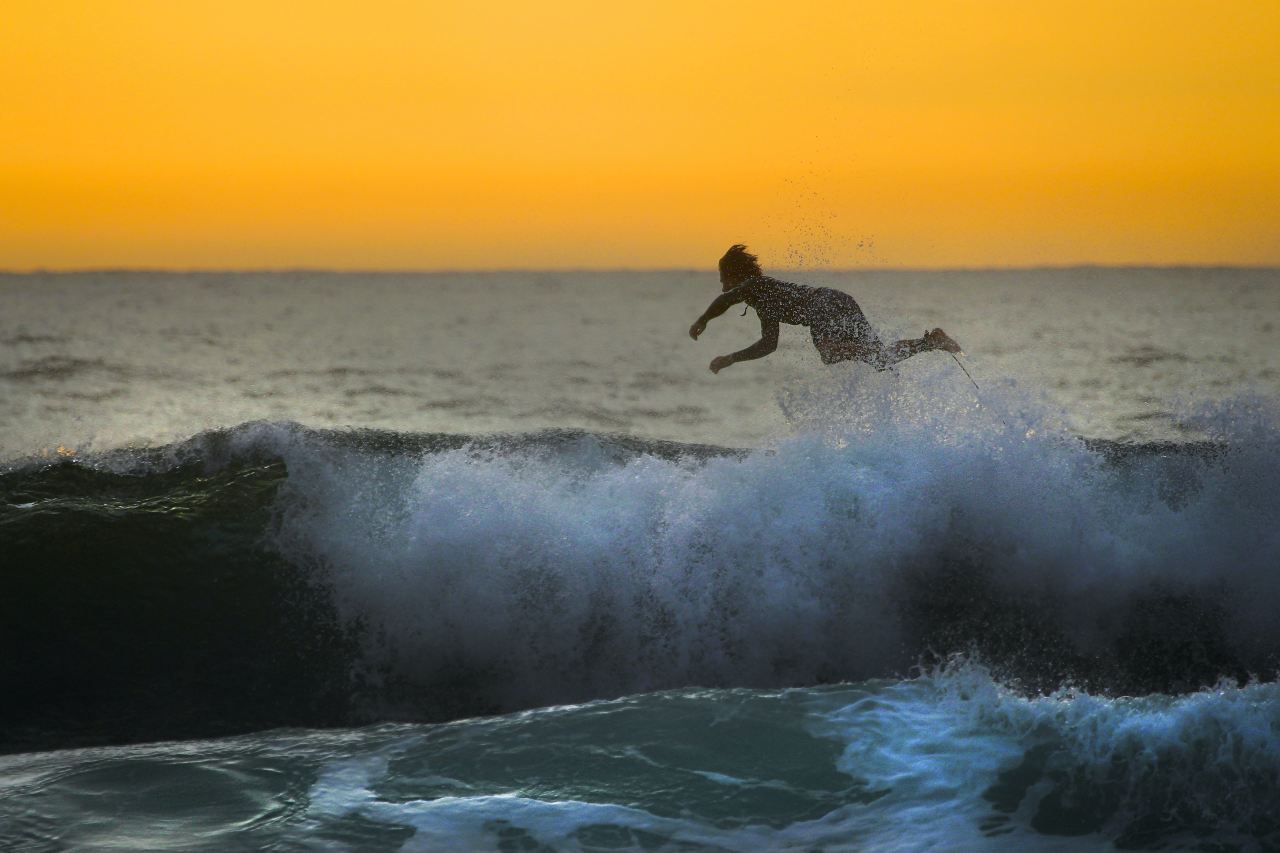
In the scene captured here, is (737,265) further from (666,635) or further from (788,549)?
(666,635)

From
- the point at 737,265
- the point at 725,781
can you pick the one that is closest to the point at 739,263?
the point at 737,265

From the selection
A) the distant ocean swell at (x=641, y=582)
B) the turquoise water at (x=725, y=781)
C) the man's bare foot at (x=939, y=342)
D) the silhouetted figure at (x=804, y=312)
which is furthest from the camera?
the silhouetted figure at (x=804, y=312)

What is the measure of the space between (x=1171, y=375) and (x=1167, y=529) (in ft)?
75.8

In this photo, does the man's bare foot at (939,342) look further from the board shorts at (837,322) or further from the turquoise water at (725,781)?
the turquoise water at (725,781)

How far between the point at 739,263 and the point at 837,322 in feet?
2.97

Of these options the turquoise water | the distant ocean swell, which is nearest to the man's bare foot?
the distant ocean swell

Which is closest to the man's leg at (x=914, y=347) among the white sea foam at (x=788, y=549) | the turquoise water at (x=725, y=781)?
the white sea foam at (x=788, y=549)

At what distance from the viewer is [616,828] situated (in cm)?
534

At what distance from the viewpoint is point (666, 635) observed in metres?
7.48

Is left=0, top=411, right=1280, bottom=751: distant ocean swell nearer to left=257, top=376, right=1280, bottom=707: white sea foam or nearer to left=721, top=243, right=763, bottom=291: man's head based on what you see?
left=257, top=376, right=1280, bottom=707: white sea foam

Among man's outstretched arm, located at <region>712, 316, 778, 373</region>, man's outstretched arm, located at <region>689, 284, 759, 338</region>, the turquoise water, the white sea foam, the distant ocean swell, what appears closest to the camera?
the turquoise water

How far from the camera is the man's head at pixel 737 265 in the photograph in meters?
9.37

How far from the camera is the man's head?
30.7 feet

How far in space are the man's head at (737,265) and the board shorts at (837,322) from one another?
55cm
